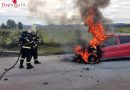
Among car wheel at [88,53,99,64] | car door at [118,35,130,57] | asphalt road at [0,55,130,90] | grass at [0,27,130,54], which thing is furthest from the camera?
grass at [0,27,130,54]

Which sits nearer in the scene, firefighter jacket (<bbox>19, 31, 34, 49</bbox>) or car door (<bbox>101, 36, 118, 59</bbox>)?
firefighter jacket (<bbox>19, 31, 34, 49</bbox>)

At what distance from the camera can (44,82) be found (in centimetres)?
1130

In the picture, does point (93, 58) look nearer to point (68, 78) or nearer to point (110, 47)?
point (110, 47)

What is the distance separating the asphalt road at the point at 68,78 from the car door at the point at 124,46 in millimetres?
1569

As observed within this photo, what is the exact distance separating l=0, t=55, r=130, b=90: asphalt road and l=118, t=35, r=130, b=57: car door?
157cm

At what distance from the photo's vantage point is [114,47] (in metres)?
16.9

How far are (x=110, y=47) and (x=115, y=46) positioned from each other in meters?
0.27

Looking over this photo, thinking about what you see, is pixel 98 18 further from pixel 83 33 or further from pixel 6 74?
pixel 6 74

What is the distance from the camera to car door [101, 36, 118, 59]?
16.9 m

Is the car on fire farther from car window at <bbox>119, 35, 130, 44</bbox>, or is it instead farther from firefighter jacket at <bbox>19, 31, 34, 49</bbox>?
firefighter jacket at <bbox>19, 31, 34, 49</bbox>

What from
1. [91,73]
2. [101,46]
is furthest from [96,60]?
[91,73]

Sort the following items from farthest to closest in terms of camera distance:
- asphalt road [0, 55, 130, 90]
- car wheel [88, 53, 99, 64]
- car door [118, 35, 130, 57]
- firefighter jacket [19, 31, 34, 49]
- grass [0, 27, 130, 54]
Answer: grass [0, 27, 130, 54]
car door [118, 35, 130, 57]
car wheel [88, 53, 99, 64]
firefighter jacket [19, 31, 34, 49]
asphalt road [0, 55, 130, 90]

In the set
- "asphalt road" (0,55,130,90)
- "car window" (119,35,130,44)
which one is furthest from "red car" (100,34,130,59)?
"asphalt road" (0,55,130,90)

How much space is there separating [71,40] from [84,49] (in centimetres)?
158
